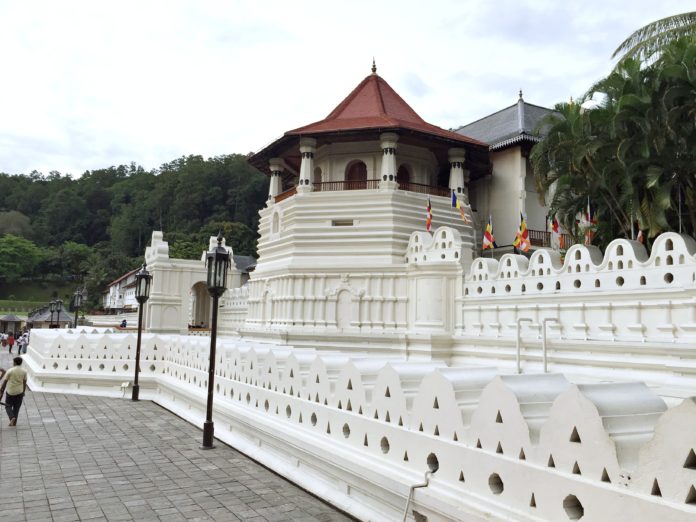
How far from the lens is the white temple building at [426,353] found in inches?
145

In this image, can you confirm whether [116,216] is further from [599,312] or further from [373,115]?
[599,312]

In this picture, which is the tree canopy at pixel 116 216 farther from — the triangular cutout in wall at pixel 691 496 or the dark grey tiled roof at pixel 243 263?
the triangular cutout in wall at pixel 691 496

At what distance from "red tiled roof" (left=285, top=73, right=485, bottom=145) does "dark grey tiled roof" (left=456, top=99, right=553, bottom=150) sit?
9.02 ft

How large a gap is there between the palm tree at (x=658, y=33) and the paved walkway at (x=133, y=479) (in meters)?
15.0

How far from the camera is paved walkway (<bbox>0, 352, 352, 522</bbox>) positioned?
586 centimetres

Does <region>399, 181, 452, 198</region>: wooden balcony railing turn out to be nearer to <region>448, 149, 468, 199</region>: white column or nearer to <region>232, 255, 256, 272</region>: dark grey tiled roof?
<region>448, 149, 468, 199</region>: white column

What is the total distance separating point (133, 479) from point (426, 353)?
10390 millimetres

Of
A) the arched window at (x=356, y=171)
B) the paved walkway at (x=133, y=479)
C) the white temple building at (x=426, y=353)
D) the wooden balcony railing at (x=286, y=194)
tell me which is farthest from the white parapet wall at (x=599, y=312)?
the wooden balcony railing at (x=286, y=194)

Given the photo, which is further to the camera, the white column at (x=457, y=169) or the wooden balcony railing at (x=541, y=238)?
the wooden balcony railing at (x=541, y=238)

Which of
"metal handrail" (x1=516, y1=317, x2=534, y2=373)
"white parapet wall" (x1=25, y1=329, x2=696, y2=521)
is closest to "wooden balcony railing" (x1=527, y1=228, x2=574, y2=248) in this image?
"metal handrail" (x1=516, y1=317, x2=534, y2=373)

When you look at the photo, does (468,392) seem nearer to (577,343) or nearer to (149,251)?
(577,343)

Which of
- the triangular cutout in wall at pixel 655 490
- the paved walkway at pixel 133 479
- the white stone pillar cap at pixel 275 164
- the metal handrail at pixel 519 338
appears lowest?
the paved walkway at pixel 133 479

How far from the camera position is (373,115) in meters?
22.4

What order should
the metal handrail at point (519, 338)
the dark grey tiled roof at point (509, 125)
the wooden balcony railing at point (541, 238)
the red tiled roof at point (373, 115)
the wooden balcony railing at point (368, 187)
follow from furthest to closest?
the dark grey tiled roof at point (509, 125) < the wooden balcony railing at point (541, 238) < the wooden balcony railing at point (368, 187) < the red tiled roof at point (373, 115) < the metal handrail at point (519, 338)
